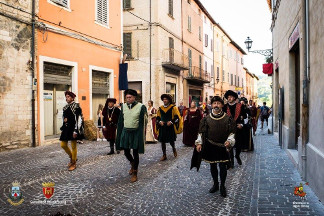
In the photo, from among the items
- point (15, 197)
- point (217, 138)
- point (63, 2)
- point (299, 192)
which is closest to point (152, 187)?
point (217, 138)

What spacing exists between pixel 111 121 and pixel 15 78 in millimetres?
3743

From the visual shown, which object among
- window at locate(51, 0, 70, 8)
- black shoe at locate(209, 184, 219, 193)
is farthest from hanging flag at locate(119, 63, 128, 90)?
black shoe at locate(209, 184, 219, 193)

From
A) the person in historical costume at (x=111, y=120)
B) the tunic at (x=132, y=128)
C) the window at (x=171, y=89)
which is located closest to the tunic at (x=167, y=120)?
the person in historical costume at (x=111, y=120)

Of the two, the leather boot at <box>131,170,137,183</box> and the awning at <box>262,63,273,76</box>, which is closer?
the leather boot at <box>131,170,137,183</box>

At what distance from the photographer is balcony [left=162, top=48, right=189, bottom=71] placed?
21.2 m

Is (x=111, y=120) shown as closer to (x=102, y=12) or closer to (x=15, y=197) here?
(x=15, y=197)

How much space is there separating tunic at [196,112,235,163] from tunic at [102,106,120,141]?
4.65m

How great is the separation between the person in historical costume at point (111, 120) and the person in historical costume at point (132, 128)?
2944mm

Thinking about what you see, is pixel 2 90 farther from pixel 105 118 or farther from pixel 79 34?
pixel 79 34

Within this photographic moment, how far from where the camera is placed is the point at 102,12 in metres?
15.2

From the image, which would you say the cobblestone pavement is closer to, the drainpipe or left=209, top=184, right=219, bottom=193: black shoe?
left=209, top=184, right=219, bottom=193: black shoe

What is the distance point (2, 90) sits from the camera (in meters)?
9.77

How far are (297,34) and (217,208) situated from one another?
15.6 feet

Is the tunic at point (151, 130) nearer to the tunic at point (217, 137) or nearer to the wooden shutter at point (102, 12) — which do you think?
the wooden shutter at point (102, 12)
